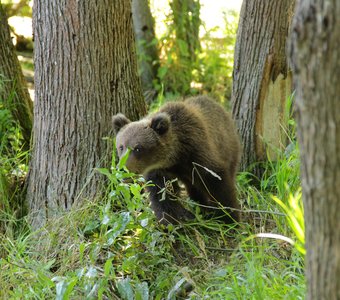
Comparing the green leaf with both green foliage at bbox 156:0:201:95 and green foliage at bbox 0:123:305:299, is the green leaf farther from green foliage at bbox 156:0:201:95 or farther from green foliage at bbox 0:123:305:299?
green foliage at bbox 156:0:201:95

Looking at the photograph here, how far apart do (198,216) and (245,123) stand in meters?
1.60

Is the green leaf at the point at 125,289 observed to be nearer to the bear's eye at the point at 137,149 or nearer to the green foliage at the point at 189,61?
the bear's eye at the point at 137,149

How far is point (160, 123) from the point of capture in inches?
198

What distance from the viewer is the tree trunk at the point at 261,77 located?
19.8 ft

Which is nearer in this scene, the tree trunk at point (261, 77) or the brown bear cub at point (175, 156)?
the brown bear cub at point (175, 156)

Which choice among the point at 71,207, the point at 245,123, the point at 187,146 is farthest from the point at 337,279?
the point at 245,123

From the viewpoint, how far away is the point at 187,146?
17.0 ft

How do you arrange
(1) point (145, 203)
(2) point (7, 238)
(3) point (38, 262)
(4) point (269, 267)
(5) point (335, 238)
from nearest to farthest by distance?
(5) point (335, 238) < (4) point (269, 267) < (3) point (38, 262) < (2) point (7, 238) < (1) point (145, 203)

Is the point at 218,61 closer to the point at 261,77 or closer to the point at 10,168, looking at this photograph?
the point at 261,77

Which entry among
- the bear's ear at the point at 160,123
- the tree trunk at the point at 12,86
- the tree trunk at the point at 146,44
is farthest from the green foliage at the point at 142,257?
the tree trunk at the point at 146,44

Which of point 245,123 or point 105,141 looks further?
point 245,123

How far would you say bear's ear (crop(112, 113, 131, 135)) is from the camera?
16.5ft

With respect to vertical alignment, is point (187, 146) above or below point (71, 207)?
above

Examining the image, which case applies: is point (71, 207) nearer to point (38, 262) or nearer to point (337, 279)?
point (38, 262)
